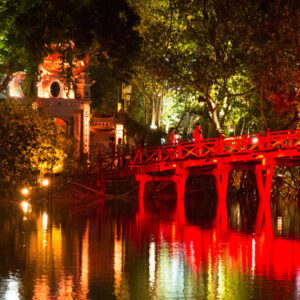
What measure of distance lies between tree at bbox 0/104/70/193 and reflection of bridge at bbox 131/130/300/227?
495 centimetres

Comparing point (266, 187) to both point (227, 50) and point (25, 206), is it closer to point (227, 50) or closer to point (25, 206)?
point (227, 50)

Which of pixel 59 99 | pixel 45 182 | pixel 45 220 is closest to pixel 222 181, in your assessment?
pixel 45 182

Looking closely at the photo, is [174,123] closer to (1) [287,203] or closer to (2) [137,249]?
(1) [287,203]

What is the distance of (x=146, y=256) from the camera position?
16359mm

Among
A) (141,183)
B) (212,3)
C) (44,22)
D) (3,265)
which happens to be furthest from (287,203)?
(3,265)

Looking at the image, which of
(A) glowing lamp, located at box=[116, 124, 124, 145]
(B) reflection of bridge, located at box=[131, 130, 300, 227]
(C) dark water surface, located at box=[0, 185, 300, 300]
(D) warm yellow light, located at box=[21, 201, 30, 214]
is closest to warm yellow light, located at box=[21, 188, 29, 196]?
(D) warm yellow light, located at box=[21, 201, 30, 214]

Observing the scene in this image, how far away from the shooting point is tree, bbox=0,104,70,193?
105 feet

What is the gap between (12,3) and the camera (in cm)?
2631

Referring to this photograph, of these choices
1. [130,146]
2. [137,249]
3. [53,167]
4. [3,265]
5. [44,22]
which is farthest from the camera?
[130,146]

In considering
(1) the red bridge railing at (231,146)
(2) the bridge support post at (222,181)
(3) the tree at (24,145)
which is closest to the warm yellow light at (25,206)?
(3) the tree at (24,145)

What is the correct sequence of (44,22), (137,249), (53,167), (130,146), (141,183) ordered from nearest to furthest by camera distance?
(137,249) → (44,22) → (53,167) → (141,183) → (130,146)

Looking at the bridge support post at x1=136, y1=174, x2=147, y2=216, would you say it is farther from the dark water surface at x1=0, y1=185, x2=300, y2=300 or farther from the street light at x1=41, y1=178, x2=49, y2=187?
the dark water surface at x1=0, y1=185, x2=300, y2=300

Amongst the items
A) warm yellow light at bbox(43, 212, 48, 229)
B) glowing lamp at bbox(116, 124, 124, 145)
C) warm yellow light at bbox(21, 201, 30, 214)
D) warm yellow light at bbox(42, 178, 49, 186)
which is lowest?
warm yellow light at bbox(43, 212, 48, 229)

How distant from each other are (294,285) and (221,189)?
22.8m
